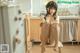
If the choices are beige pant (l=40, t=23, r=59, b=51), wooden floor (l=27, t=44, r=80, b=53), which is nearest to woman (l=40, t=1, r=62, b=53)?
beige pant (l=40, t=23, r=59, b=51)

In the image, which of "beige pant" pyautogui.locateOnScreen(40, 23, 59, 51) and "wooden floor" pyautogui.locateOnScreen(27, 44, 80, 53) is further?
"wooden floor" pyautogui.locateOnScreen(27, 44, 80, 53)

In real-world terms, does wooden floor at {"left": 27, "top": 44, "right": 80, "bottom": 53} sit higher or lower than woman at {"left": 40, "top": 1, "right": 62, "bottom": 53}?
lower

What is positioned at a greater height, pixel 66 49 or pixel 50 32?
pixel 50 32

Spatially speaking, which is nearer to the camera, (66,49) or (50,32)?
(50,32)

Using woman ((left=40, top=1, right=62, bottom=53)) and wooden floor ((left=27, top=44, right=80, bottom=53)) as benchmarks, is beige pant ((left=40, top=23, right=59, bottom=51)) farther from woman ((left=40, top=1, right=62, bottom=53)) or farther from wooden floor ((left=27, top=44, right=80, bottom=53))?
wooden floor ((left=27, top=44, right=80, bottom=53))

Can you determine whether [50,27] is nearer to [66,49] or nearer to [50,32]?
[50,32]

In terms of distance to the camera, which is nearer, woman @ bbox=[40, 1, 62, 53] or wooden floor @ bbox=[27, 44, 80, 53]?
woman @ bbox=[40, 1, 62, 53]

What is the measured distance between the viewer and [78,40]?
5.59 meters

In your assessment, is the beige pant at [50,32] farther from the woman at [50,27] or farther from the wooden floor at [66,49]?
the wooden floor at [66,49]

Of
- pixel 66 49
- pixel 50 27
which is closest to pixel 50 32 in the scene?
pixel 50 27

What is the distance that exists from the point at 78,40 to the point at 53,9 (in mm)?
3079

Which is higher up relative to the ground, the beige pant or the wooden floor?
the beige pant

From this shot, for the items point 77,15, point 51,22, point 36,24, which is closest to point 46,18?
point 51,22

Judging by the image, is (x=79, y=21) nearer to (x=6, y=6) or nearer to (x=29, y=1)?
(x=29, y=1)
